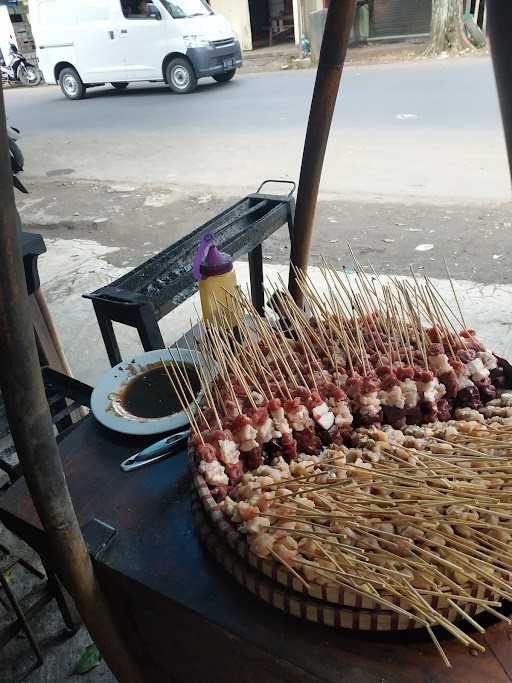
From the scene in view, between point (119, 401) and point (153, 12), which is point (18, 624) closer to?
point (119, 401)

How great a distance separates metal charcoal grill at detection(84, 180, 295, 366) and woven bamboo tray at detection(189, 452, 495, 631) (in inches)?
45.9

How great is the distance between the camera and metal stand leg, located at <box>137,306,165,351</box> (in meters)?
2.14

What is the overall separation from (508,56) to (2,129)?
2.49ft

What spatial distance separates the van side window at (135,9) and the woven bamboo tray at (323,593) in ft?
43.3

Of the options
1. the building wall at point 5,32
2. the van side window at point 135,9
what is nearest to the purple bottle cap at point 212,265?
the van side window at point 135,9

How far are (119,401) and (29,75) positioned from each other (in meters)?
19.6

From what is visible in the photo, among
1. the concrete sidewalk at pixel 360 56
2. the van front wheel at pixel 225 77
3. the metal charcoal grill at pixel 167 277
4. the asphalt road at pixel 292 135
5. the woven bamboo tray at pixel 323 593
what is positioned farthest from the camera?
the concrete sidewalk at pixel 360 56

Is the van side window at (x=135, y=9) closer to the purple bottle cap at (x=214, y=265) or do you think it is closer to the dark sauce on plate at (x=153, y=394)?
the purple bottle cap at (x=214, y=265)

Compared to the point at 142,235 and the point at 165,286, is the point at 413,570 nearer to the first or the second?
the point at 165,286

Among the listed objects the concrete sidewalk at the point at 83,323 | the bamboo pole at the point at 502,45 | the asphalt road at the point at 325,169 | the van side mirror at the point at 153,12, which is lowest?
the concrete sidewalk at the point at 83,323

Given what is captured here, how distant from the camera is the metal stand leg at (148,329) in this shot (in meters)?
2.14

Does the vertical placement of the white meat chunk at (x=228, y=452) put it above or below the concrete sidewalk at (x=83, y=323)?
above

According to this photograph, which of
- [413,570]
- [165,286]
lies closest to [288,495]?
[413,570]

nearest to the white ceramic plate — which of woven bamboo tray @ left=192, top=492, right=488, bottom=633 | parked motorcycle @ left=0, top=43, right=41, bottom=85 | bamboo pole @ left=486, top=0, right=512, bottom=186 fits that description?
woven bamboo tray @ left=192, top=492, right=488, bottom=633
